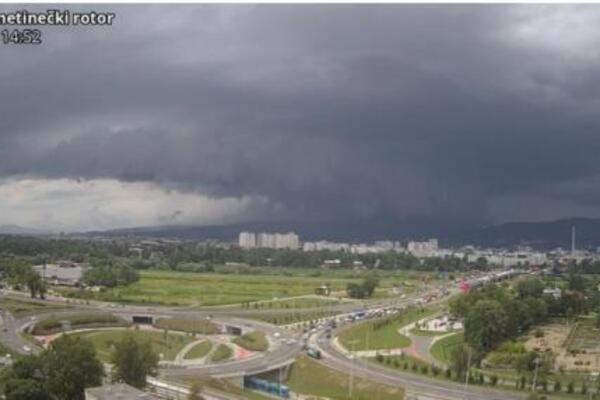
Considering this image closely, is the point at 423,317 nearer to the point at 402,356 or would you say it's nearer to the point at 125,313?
the point at 402,356

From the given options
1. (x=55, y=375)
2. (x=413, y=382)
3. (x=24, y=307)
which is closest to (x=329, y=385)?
(x=413, y=382)

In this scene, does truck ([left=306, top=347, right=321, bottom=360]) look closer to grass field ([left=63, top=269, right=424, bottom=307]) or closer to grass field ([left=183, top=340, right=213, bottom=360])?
grass field ([left=183, top=340, right=213, bottom=360])

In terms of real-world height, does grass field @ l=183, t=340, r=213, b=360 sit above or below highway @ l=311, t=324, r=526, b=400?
above

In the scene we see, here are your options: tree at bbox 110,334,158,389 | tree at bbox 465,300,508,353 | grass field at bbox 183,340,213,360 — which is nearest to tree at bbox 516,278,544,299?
tree at bbox 465,300,508,353

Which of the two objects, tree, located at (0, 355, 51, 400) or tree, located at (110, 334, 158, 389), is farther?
tree, located at (110, 334, 158, 389)

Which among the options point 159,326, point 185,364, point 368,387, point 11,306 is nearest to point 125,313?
point 159,326

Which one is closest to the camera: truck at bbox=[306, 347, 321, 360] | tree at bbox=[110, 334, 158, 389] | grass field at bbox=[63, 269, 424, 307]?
tree at bbox=[110, 334, 158, 389]

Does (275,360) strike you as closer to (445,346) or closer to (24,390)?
(445,346)
